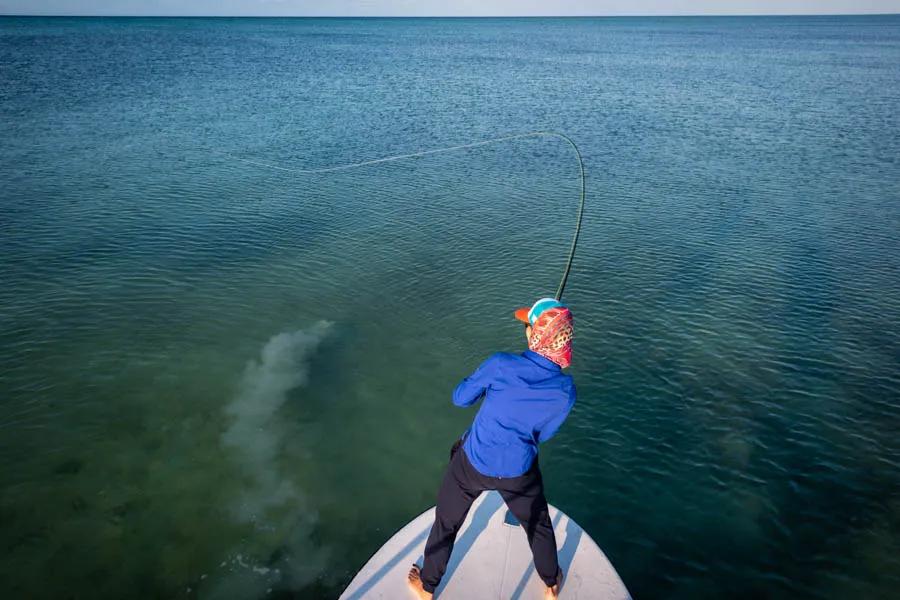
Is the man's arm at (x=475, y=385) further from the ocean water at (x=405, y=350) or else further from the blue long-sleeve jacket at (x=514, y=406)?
the ocean water at (x=405, y=350)

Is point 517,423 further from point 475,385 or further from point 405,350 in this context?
point 405,350

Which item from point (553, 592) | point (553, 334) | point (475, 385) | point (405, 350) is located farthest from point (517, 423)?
point (405, 350)

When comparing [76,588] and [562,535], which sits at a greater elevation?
[562,535]

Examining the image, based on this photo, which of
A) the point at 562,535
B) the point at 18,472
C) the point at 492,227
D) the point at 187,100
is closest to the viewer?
the point at 562,535

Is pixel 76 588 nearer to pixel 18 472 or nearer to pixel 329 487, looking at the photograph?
pixel 18 472

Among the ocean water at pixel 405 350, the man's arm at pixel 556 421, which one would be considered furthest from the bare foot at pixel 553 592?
the ocean water at pixel 405 350

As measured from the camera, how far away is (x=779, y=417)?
968 centimetres

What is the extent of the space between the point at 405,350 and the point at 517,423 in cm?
744

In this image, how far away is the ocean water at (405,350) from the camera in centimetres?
718

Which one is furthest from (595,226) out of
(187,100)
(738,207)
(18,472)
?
(187,100)

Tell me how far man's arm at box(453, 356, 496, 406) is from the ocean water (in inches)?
148

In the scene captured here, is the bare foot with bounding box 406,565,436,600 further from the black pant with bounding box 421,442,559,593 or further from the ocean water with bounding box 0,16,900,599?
the ocean water with bounding box 0,16,900,599

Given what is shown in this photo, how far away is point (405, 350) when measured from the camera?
11.5 meters

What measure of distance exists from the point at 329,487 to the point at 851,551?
739cm
